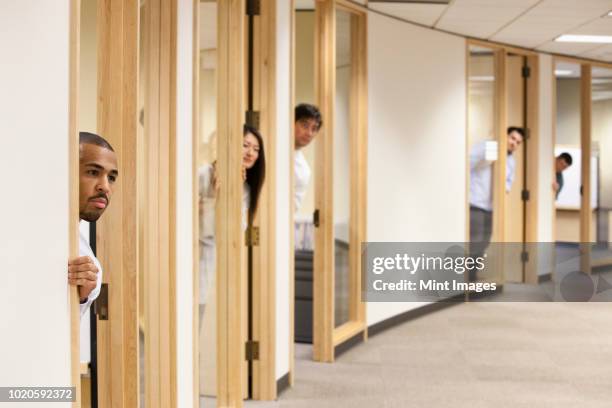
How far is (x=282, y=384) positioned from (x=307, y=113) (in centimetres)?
153

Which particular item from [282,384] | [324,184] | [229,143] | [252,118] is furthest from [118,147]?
[324,184]

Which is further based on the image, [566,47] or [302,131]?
[566,47]

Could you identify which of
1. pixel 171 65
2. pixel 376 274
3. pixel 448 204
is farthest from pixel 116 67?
→ pixel 448 204

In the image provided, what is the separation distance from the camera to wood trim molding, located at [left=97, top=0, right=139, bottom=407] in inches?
94.1

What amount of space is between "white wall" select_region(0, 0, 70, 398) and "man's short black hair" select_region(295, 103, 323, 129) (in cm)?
274

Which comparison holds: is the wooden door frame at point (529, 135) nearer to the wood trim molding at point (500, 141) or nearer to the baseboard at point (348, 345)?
the wood trim molding at point (500, 141)

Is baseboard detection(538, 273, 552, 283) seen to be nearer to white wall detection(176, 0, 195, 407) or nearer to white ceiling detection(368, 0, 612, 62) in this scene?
white ceiling detection(368, 0, 612, 62)

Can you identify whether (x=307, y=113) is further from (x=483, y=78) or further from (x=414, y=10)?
(x=483, y=78)

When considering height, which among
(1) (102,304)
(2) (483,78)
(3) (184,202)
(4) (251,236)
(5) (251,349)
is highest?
(2) (483,78)

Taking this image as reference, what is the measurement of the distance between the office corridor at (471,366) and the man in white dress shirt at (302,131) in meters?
1.11

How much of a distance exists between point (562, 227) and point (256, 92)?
5.53 m

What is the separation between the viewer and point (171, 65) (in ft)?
9.07

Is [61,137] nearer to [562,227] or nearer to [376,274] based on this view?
[376,274]

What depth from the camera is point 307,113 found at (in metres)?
4.55
